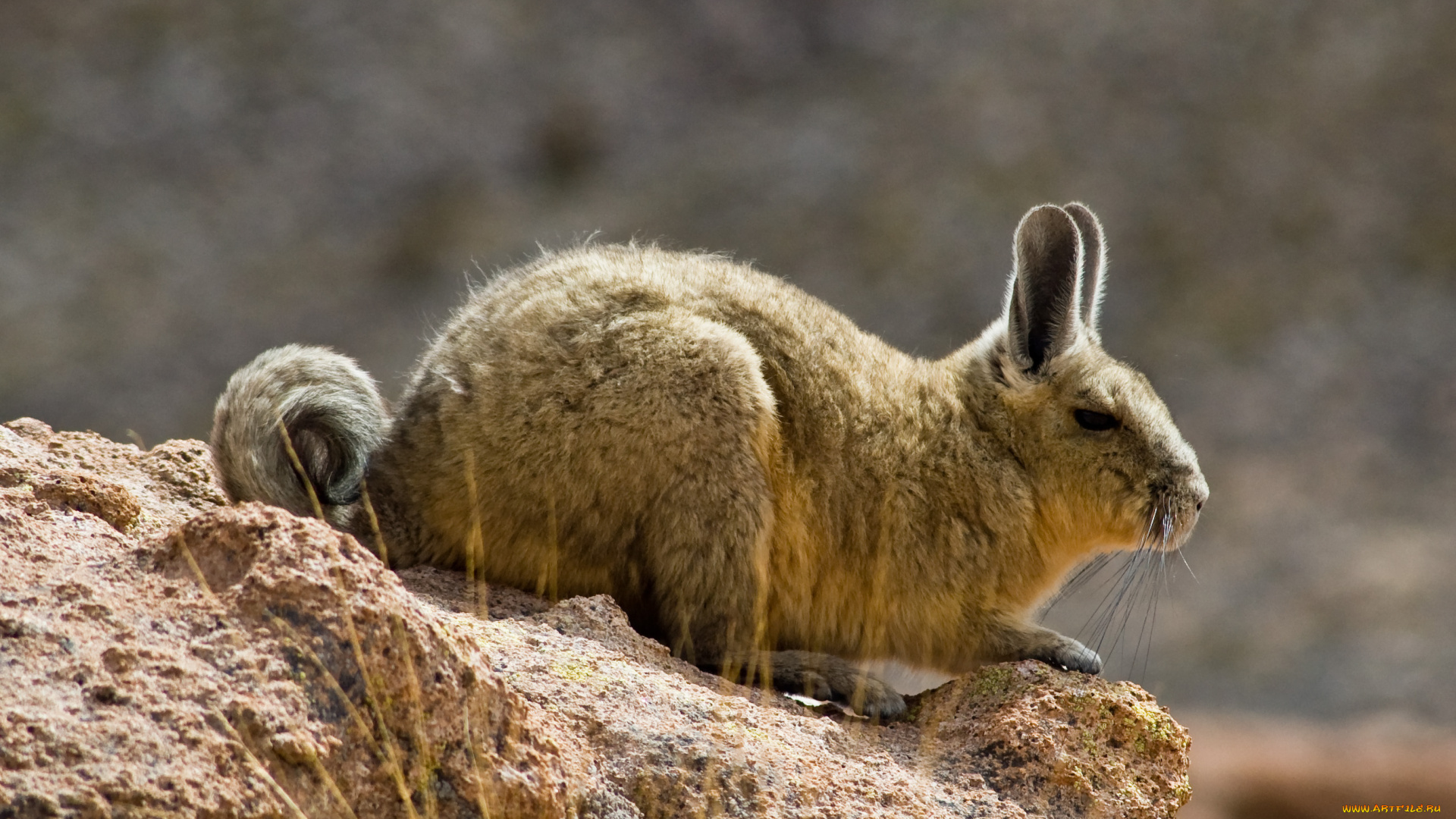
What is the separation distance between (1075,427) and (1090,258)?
0.77 metres

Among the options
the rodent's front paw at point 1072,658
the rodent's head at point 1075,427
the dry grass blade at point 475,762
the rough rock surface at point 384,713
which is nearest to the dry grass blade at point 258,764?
the rough rock surface at point 384,713

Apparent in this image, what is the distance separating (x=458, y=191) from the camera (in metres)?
19.1

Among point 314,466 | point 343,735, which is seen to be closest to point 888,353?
point 314,466

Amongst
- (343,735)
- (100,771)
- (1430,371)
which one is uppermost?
(1430,371)

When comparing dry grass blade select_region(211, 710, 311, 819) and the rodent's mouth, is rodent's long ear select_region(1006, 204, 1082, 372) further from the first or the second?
dry grass blade select_region(211, 710, 311, 819)

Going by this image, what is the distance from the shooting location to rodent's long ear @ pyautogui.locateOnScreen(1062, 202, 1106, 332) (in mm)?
6039

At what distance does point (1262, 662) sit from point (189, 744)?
1313 centimetres

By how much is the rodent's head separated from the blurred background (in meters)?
9.03

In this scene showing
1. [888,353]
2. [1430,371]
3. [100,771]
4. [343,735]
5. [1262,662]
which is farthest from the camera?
[1430,371]

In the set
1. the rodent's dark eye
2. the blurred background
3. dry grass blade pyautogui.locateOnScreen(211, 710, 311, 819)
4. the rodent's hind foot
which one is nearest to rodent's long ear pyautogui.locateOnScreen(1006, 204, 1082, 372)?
the rodent's dark eye

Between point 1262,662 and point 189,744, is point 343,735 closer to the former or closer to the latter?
point 189,744

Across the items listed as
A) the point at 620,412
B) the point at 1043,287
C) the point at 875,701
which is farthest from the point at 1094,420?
the point at 620,412

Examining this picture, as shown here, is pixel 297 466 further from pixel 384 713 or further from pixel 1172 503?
pixel 1172 503

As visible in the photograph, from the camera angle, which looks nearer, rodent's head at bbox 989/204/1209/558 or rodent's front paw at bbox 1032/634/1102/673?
rodent's front paw at bbox 1032/634/1102/673
